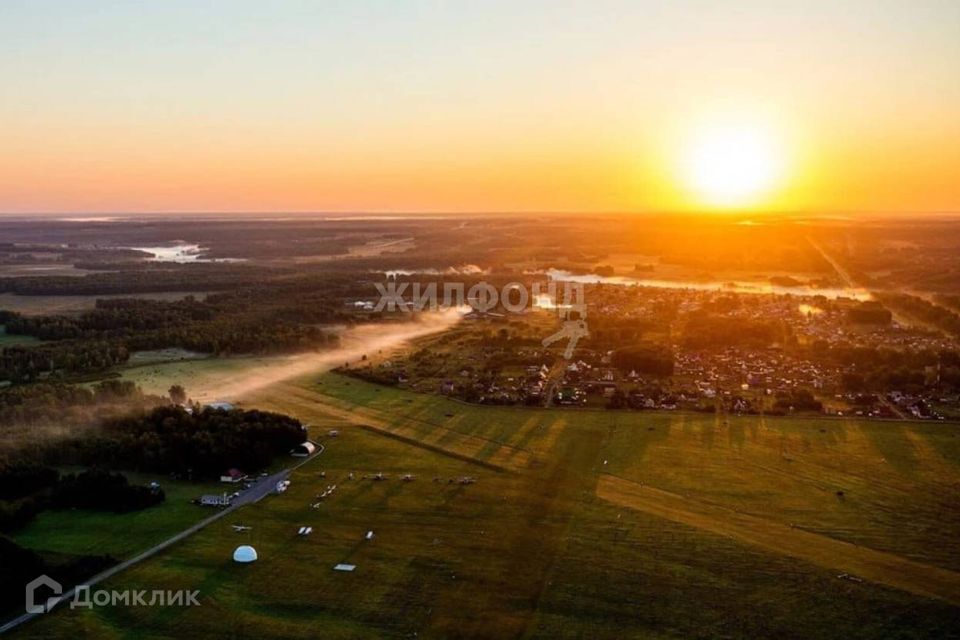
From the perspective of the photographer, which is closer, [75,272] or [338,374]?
[338,374]

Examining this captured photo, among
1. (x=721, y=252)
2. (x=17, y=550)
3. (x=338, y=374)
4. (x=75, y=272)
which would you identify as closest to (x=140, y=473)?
(x=17, y=550)

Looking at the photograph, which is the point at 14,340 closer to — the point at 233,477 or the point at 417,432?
the point at 233,477

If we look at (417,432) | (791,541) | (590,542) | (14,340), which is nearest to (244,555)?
(590,542)

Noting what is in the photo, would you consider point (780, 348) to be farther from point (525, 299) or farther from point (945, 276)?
point (945, 276)

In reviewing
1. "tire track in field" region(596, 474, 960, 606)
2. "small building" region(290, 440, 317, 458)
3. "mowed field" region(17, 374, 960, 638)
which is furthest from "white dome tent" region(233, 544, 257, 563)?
"tire track in field" region(596, 474, 960, 606)

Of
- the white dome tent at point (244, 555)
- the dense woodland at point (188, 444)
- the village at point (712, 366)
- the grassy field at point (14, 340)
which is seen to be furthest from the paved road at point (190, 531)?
the grassy field at point (14, 340)

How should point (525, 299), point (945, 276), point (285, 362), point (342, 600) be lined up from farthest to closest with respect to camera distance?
point (945, 276), point (525, 299), point (285, 362), point (342, 600)

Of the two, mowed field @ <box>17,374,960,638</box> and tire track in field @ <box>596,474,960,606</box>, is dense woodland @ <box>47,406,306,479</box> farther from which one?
tire track in field @ <box>596,474,960,606</box>
